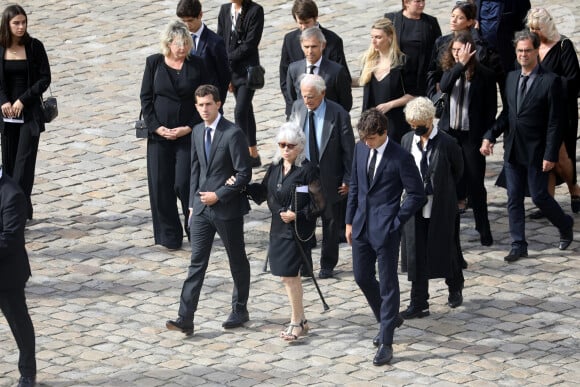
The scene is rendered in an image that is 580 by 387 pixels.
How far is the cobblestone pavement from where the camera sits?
12000 millimetres

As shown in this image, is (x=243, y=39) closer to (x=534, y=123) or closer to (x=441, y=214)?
(x=534, y=123)

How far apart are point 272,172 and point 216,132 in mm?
600

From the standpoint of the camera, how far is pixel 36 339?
12.7 meters

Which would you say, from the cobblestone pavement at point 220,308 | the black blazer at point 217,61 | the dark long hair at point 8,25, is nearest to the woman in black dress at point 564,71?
the cobblestone pavement at point 220,308

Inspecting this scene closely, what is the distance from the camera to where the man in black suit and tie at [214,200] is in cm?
1271

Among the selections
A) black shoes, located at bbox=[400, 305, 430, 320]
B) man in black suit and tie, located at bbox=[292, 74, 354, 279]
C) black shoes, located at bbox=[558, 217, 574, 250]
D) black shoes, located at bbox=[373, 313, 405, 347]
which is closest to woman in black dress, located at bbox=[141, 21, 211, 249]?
man in black suit and tie, located at bbox=[292, 74, 354, 279]

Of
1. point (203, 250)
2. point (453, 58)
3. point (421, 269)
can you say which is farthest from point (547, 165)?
point (203, 250)

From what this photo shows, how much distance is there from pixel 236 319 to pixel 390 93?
2903mm

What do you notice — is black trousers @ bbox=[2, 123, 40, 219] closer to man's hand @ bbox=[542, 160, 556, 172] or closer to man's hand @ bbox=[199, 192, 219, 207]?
man's hand @ bbox=[199, 192, 219, 207]

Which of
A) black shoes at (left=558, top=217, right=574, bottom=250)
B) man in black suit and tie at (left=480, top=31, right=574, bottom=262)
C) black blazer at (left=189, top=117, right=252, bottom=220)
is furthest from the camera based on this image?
black shoes at (left=558, top=217, right=574, bottom=250)

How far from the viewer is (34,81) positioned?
15125mm

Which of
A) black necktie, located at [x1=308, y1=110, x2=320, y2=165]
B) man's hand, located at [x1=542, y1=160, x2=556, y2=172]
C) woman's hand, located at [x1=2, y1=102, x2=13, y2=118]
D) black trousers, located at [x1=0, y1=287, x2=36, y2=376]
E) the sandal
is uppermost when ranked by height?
woman's hand, located at [x1=2, y1=102, x2=13, y2=118]

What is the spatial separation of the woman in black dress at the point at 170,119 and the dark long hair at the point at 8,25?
1.31m

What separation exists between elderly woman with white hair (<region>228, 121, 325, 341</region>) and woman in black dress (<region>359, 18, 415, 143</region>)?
85.3 inches
